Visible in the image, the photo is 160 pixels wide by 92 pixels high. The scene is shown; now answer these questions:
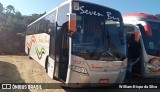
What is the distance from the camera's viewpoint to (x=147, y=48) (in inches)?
434

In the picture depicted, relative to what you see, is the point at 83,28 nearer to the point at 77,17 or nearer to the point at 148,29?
the point at 77,17

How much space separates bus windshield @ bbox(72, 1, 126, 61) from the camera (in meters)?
7.90

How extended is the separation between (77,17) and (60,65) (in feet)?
6.28

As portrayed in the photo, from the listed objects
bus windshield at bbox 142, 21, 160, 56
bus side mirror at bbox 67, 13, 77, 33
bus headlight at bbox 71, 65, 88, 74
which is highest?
bus side mirror at bbox 67, 13, 77, 33

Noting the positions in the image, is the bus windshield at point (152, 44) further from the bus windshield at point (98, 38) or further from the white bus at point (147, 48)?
the bus windshield at point (98, 38)

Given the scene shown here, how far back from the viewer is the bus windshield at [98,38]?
25.9 feet

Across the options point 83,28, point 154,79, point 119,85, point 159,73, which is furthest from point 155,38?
point 83,28

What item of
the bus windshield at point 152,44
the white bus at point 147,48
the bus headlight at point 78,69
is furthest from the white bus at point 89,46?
the bus windshield at point 152,44

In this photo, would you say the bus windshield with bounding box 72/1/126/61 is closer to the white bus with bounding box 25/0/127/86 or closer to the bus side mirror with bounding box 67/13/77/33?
the white bus with bounding box 25/0/127/86

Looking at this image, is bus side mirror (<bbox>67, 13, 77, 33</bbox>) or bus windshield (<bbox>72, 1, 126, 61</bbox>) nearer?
bus side mirror (<bbox>67, 13, 77, 33</bbox>)

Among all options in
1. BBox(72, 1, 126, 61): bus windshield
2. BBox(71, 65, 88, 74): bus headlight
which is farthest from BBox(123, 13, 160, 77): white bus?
BBox(71, 65, 88, 74): bus headlight

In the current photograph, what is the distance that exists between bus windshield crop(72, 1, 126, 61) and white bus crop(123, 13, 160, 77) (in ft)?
8.36

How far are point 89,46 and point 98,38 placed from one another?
1.60 ft

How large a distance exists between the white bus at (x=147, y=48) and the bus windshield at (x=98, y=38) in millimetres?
2549
